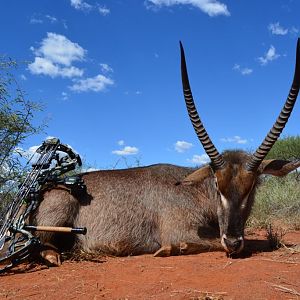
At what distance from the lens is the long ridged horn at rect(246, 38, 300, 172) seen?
5945 millimetres

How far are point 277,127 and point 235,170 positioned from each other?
0.84 meters

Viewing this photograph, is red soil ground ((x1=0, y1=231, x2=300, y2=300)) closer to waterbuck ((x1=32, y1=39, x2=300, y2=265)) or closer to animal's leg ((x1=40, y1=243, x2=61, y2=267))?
animal's leg ((x1=40, y1=243, x2=61, y2=267))

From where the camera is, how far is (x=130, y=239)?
630 cm

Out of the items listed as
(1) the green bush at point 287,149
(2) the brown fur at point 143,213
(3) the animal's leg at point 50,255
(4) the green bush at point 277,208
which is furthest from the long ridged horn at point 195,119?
(1) the green bush at point 287,149

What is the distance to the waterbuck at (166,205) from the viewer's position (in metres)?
5.93

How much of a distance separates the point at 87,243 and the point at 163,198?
4.17 ft

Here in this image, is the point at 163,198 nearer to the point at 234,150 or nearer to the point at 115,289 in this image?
the point at 234,150

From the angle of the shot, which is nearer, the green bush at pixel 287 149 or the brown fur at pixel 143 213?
the brown fur at pixel 143 213

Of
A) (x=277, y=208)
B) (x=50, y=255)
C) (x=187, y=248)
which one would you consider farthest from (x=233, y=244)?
(x=277, y=208)

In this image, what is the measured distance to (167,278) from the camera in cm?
448

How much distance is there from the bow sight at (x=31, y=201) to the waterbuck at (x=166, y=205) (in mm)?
159

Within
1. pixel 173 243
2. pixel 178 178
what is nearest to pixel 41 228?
pixel 173 243

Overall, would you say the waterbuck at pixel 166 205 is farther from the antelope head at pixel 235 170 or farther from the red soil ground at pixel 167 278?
the red soil ground at pixel 167 278

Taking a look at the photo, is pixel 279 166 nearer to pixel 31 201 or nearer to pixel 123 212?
pixel 123 212
